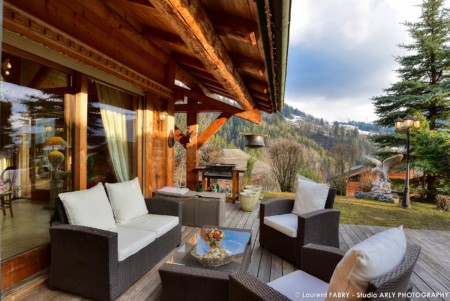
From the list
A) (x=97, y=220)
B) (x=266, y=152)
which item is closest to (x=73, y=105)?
(x=97, y=220)

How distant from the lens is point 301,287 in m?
1.77

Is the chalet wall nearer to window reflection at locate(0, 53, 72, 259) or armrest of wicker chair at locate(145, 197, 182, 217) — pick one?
window reflection at locate(0, 53, 72, 259)

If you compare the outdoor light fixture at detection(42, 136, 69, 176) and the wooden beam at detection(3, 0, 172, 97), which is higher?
the wooden beam at detection(3, 0, 172, 97)

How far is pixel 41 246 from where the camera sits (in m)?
→ 2.66

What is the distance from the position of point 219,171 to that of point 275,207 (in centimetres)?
252

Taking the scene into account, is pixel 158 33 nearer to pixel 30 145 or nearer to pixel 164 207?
pixel 30 145

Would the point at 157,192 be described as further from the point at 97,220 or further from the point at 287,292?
the point at 287,292

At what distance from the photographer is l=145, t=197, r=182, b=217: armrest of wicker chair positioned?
11.0 feet

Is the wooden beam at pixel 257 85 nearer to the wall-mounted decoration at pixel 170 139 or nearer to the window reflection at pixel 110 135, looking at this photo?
the wall-mounted decoration at pixel 170 139

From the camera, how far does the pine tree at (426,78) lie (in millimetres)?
8320

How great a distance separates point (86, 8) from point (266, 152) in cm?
690

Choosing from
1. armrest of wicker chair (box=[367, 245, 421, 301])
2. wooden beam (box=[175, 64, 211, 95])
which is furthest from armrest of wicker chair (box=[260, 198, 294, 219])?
wooden beam (box=[175, 64, 211, 95])

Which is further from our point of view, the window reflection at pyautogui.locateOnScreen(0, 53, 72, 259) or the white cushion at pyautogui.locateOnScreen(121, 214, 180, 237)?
the white cushion at pyautogui.locateOnScreen(121, 214, 180, 237)

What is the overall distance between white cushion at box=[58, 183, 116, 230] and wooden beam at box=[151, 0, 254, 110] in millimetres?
1895
